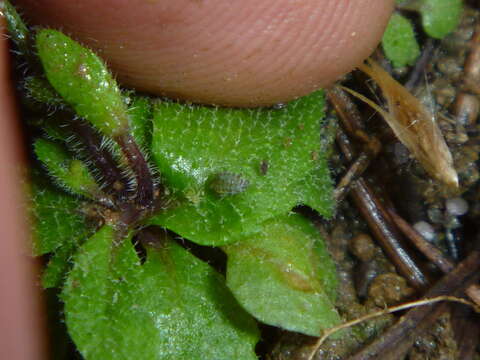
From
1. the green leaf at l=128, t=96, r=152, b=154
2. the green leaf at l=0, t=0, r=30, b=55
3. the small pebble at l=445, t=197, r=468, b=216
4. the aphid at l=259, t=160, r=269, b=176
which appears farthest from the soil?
the green leaf at l=0, t=0, r=30, b=55

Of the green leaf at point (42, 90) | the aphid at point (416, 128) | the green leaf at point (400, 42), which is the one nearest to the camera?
the green leaf at point (42, 90)

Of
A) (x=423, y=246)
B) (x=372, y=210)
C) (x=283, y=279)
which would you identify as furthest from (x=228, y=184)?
(x=423, y=246)

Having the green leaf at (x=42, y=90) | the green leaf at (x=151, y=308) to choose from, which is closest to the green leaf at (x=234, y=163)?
the green leaf at (x=151, y=308)

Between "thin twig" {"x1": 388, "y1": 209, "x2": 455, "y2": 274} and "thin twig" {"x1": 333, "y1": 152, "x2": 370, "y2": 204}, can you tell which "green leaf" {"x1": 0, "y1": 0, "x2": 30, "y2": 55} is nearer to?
"thin twig" {"x1": 333, "y1": 152, "x2": 370, "y2": 204}

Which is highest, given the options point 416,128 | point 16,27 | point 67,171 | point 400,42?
point 16,27

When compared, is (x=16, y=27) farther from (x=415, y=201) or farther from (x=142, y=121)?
(x=415, y=201)

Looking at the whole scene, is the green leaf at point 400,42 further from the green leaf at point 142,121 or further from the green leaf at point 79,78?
the green leaf at point 79,78
